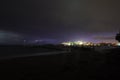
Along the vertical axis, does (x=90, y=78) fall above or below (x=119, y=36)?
below

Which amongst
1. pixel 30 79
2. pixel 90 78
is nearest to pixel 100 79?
pixel 90 78

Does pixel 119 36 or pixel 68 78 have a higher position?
pixel 119 36

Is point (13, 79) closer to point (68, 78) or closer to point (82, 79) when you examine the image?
point (68, 78)

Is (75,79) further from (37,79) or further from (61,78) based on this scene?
(37,79)

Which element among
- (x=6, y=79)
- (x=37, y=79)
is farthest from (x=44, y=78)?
(x=6, y=79)

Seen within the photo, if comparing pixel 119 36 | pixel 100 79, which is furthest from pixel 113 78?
pixel 119 36

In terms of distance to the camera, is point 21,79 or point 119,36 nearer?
point 21,79

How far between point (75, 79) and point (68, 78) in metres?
0.74

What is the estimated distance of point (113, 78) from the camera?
48.0 feet

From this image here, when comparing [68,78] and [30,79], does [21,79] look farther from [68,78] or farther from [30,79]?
[68,78]

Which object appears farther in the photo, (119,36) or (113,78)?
(119,36)

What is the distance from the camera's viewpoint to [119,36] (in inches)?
2990

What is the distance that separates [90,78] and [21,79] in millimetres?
6227

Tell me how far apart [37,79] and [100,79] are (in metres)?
5.55
